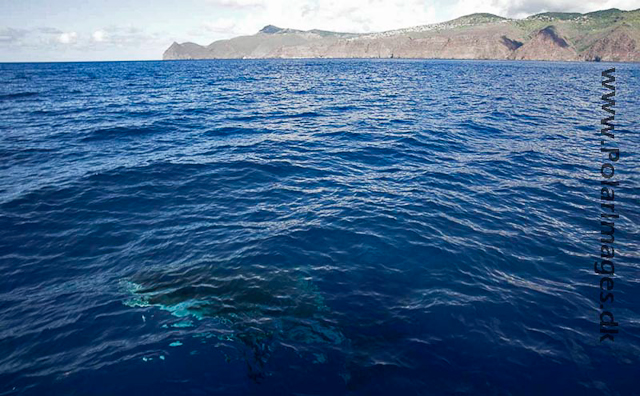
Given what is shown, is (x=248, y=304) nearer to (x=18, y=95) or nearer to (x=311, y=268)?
(x=311, y=268)

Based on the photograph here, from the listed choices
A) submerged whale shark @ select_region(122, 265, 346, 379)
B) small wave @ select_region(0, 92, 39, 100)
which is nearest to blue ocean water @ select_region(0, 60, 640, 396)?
submerged whale shark @ select_region(122, 265, 346, 379)

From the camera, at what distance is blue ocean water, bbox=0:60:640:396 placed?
7664 mm

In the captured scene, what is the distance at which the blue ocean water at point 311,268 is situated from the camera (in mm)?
7664

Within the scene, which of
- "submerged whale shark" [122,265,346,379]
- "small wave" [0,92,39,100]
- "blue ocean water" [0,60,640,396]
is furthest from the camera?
"small wave" [0,92,39,100]

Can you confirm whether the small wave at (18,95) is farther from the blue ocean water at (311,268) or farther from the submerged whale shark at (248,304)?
the submerged whale shark at (248,304)

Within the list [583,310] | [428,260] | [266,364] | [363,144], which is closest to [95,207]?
[266,364]

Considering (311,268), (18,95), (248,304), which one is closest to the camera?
(248,304)

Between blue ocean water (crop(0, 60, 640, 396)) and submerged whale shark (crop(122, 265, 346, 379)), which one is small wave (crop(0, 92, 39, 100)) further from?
submerged whale shark (crop(122, 265, 346, 379))

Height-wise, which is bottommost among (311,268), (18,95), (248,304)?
(248,304)

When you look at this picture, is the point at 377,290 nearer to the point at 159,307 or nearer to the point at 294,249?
the point at 294,249

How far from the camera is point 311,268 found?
37.8 ft

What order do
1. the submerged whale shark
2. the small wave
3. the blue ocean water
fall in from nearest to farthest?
1. the blue ocean water
2. the submerged whale shark
3. the small wave

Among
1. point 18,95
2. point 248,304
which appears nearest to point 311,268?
point 248,304

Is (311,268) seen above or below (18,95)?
below
